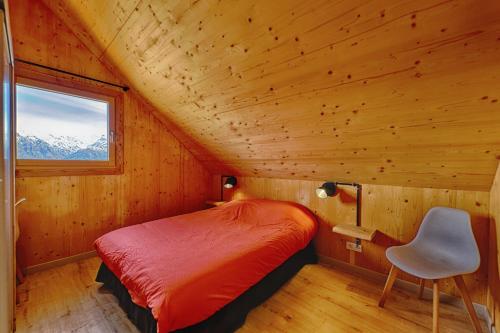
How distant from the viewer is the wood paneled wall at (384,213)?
186 cm

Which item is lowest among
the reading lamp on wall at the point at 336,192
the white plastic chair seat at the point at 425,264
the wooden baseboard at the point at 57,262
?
the wooden baseboard at the point at 57,262

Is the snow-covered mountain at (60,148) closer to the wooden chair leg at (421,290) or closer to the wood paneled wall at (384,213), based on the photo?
the wood paneled wall at (384,213)

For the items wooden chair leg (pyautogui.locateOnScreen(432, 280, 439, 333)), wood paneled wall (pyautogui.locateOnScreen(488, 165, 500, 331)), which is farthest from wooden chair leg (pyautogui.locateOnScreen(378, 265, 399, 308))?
wood paneled wall (pyautogui.locateOnScreen(488, 165, 500, 331))

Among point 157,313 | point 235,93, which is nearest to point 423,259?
point 157,313

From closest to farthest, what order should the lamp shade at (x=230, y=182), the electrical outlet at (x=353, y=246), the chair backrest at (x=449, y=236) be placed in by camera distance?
the chair backrest at (x=449, y=236) → the electrical outlet at (x=353, y=246) → the lamp shade at (x=230, y=182)

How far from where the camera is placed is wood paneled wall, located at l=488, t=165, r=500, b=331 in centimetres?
152

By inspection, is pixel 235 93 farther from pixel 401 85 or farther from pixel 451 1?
pixel 451 1

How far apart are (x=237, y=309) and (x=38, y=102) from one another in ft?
9.97

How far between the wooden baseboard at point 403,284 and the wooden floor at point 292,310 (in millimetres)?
69

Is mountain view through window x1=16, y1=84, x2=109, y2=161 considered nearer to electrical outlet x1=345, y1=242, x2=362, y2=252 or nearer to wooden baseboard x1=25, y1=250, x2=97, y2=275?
wooden baseboard x1=25, y1=250, x2=97, y2=275

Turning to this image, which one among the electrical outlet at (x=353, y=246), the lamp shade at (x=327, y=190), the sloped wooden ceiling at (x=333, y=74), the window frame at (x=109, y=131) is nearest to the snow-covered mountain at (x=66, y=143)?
the window frame at (x=109, y=131)

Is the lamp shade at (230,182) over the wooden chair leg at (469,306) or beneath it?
over

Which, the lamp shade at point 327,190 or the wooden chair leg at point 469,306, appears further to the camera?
the lamp shade at point 327,190

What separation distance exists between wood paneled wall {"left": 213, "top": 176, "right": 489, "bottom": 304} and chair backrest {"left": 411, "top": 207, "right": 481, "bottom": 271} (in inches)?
7.0
